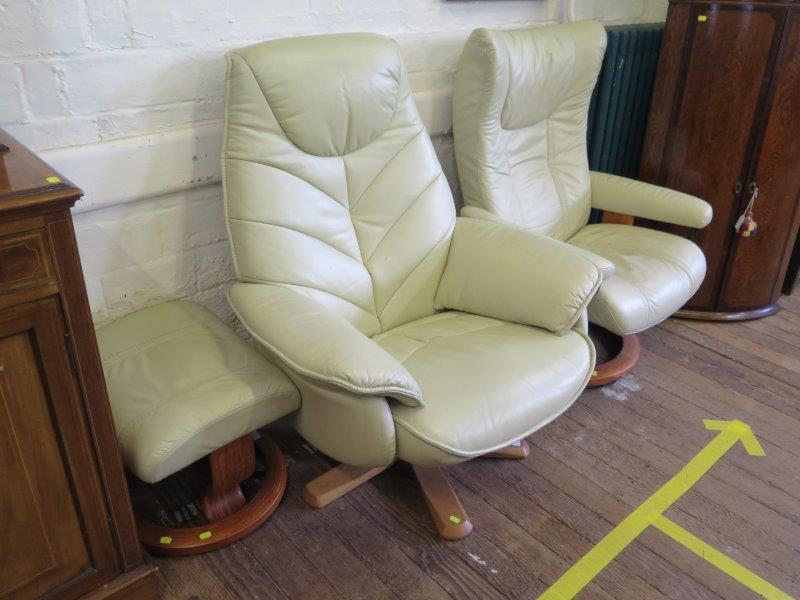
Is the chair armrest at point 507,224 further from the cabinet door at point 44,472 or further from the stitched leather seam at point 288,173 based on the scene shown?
the cabinet door at point 44,472

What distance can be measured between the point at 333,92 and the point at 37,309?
819 mm

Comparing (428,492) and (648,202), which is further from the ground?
(648,202)

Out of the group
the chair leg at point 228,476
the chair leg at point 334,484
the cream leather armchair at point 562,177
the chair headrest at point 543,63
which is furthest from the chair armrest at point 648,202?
the chair leg at point 228,476

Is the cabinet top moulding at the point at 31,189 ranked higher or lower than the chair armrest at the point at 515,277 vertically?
higher

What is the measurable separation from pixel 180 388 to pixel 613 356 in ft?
4.74

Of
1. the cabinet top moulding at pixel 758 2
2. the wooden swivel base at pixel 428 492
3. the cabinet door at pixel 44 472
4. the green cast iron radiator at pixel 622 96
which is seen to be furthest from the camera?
the green cast iron radiator at pixel 622 96

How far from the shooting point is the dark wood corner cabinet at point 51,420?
3.29ft

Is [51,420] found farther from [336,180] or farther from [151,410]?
[336,180]

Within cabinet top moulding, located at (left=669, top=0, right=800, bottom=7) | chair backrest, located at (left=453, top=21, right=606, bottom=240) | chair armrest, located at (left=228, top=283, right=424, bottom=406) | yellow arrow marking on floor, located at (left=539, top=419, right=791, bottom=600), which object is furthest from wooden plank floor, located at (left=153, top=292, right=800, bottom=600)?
cabinet top moulding, located at (left=669, top=0, right=800, bottom=7)

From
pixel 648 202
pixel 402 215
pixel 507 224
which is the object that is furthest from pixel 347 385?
pixel 648 202

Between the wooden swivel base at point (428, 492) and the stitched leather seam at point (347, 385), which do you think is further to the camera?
the wooden swivel base at point (428, 492)

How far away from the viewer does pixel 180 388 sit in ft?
4.65

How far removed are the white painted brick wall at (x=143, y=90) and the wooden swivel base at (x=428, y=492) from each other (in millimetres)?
575

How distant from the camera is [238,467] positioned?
1.52 meters
